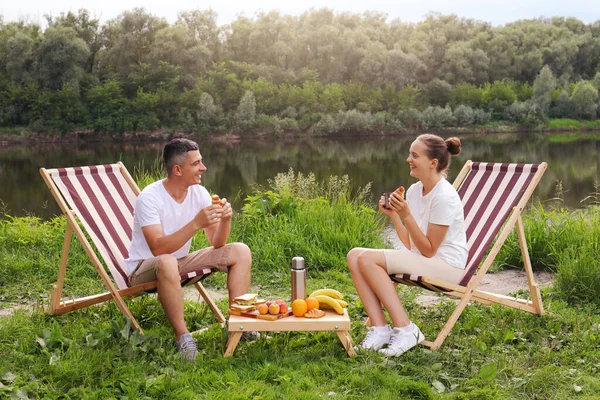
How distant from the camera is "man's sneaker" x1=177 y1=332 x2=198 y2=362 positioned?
3.02 meters

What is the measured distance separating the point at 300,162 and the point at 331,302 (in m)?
20.7

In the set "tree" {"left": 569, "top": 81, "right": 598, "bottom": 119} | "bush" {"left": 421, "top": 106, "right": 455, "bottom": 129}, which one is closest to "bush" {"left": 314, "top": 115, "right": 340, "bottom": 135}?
"bush" {"left": 421, "top": 106, "right": 455, "bottom": 129}

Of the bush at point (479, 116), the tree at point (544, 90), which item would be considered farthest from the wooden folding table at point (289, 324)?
the tree at point (544, 90)

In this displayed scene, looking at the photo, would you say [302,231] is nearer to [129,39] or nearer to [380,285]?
[380,285]

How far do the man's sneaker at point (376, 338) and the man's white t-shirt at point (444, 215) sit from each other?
0.43 metres

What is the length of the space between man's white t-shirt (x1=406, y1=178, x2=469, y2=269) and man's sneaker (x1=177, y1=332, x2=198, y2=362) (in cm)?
119

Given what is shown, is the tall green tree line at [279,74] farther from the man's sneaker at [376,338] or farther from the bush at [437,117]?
the man's sneaker at [376,338]

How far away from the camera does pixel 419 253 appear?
130 inches

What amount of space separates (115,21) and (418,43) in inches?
941

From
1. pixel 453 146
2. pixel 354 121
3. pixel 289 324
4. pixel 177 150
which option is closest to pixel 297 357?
pixel 289 324

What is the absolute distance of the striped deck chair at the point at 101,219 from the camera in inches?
136

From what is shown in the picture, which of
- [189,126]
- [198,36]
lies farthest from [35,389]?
[198,36]

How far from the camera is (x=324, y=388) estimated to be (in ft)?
9.03

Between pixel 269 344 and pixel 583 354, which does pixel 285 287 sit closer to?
pixel 269 344
